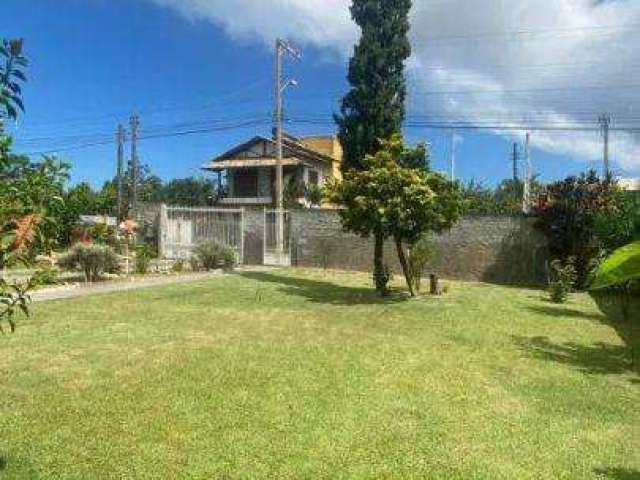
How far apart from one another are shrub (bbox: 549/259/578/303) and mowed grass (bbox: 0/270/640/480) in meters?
3.14

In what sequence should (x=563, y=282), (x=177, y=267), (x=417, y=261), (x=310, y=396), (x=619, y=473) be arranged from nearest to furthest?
(x=619, y=473) < (x=310, y=396) < (x=417, y=261) < (x=563, y=282) < (x=177, y=267)

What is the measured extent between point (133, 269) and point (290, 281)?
17.3 ft

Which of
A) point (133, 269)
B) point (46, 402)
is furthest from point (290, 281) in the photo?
point (46, 402)

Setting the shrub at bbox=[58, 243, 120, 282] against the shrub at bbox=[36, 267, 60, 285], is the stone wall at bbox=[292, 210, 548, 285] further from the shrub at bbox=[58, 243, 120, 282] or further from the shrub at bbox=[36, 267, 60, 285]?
the shrub at bbox=[36, 267, 60, 285]

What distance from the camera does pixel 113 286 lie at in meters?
15.5

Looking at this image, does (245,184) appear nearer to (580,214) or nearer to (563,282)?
(580,214)

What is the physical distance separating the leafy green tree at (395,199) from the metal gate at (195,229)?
9360 mm

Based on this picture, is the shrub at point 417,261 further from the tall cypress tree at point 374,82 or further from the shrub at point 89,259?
the shrub at point 89,259

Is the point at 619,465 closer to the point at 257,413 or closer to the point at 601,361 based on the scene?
the point at 257,413

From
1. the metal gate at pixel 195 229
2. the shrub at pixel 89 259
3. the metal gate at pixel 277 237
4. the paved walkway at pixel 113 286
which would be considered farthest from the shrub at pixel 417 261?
the metal gate at pixel 195 229

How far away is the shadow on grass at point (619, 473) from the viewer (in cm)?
480

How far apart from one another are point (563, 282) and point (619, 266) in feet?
48.0

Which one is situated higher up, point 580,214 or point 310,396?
point 580,214

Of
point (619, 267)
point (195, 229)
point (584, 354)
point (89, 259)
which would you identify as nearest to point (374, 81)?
point (195, 229)
